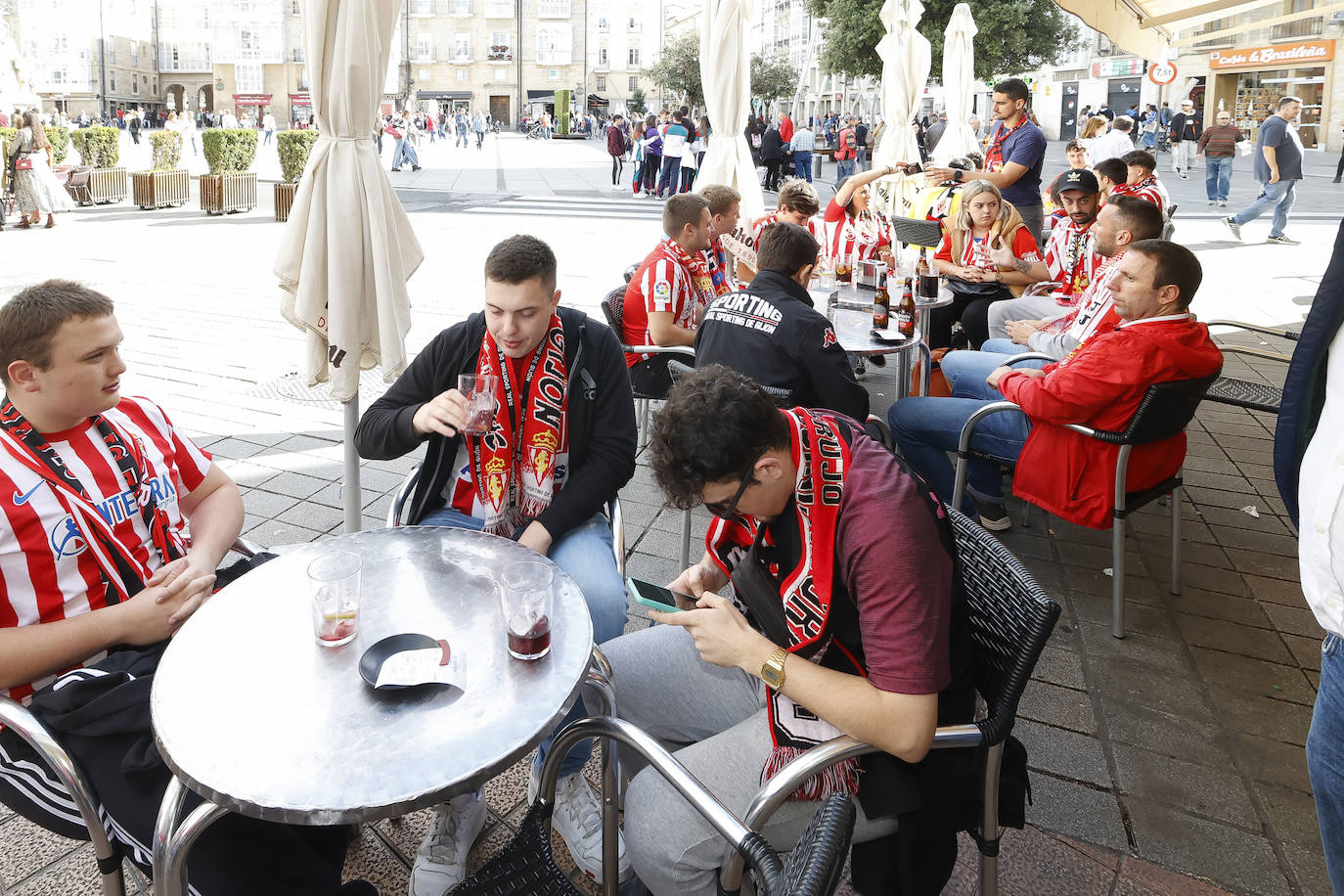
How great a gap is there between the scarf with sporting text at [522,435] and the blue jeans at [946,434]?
1.63 metres

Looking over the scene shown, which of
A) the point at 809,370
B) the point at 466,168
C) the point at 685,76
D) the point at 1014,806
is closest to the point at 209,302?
the point at 809,370

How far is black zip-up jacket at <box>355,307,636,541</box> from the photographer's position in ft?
7.81

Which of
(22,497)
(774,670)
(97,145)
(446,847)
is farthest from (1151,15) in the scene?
(97,145)

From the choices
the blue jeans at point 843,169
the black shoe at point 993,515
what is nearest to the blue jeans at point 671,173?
the blue jeans at point 843,169

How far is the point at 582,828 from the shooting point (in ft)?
6.51

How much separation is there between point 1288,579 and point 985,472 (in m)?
1.18

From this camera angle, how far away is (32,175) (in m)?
11.7

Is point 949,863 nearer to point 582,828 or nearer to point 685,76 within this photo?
point 582,828

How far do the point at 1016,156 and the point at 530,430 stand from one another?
5439mm

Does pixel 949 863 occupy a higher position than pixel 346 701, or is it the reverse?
pixel 346 701

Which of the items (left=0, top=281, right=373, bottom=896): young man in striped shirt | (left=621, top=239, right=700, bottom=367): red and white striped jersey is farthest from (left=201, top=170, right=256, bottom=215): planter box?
(left=0, top=281, right=373, bottom=896): young man in striped shirt

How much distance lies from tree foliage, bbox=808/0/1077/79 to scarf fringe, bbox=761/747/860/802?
23.1 metres

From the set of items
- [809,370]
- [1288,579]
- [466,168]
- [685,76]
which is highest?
[685,76]

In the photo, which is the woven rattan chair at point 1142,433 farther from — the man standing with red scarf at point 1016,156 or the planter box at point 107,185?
the planter box at point 107,185
